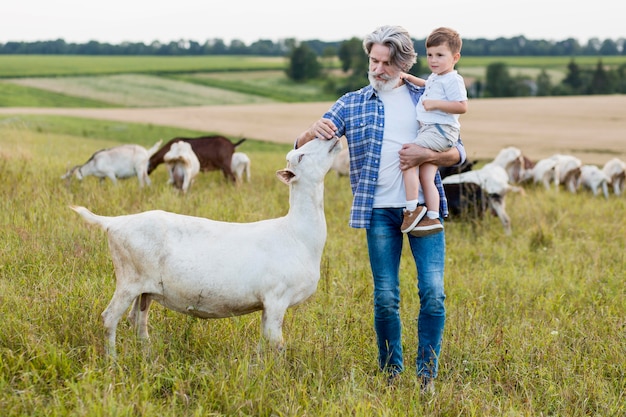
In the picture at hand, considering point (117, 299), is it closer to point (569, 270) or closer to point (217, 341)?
point (217, 341)

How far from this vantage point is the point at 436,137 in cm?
449

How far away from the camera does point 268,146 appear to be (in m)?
26.8

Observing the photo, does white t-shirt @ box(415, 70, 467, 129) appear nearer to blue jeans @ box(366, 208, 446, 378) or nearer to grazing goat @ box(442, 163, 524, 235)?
blue jeans @ box(366, 208, 446, 378)

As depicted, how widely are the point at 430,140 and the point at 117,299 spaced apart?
224cm

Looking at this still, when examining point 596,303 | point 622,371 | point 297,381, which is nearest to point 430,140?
point 297,381

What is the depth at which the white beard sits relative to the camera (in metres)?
4.60

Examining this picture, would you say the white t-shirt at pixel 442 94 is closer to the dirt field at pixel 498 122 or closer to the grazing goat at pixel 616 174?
the grazing goat at pixel 616 174

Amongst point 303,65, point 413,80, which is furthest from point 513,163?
point 303,65

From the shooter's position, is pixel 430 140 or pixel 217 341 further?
pixel 217 341

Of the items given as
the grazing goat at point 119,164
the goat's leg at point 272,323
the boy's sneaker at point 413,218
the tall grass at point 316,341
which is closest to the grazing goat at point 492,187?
the tall grass at point 316,341

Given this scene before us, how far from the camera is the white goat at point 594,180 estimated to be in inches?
627

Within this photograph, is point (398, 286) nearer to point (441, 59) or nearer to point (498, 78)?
point (441, 59)

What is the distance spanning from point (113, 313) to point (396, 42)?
248 centimetres

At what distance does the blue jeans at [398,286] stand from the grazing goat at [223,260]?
0.44 m
